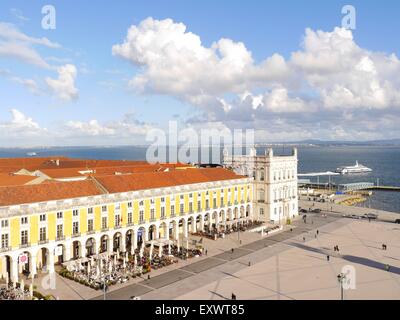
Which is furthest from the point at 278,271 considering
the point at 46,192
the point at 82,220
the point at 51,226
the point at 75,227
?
the point at 46,192

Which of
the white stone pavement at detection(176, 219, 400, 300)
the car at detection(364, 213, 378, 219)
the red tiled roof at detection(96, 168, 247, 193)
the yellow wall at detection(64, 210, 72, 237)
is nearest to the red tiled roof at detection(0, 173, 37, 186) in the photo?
the red tiled roof at detection(96, 168, 247, 193)

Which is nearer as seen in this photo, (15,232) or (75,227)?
(15,232)

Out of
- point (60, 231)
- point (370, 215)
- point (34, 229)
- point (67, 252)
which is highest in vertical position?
point (34, 229)

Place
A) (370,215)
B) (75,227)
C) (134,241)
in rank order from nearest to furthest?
(75,227) < (134,241) < (370,215)

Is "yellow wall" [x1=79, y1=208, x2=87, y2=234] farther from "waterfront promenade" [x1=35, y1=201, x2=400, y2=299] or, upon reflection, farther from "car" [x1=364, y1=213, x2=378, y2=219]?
"car" [x1=364, y1=213, x2=378, y2=219]

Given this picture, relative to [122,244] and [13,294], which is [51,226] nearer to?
[13,294]

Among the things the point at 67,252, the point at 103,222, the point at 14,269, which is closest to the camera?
the point at 14,269

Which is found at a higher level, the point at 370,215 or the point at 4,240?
the point at 4,240
